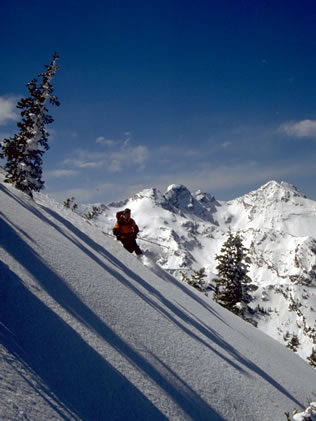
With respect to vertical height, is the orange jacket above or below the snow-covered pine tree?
below

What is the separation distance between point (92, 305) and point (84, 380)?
68.0 inches

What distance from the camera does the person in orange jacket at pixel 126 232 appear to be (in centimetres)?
1209

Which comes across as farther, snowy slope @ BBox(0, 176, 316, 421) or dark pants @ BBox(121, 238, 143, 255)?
dark pants @ BBox(121, 238, 143, 255)

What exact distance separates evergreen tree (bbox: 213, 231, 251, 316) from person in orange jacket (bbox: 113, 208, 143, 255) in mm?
14008

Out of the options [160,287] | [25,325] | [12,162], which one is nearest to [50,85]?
[12,162]

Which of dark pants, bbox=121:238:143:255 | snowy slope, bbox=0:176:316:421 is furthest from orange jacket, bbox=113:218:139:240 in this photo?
snowy slope, bbox=0:176:316:421

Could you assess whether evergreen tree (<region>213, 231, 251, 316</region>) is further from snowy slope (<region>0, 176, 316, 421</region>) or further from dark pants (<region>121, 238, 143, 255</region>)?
snowy slope (<region>0, 176, 316, 421</region>)

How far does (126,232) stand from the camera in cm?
1218

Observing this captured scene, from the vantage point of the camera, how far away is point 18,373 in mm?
2598

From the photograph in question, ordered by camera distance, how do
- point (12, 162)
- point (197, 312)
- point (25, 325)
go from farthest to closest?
point (12, 162) < point (197, 312) < point (25, 325)

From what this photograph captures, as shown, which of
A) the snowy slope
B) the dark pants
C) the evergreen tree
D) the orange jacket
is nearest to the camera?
the snowy slope

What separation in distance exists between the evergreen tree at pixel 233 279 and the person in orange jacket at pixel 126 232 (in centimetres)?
1401

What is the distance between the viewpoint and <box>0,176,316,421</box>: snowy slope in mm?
2756

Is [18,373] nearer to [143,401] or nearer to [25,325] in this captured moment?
[25,325]
